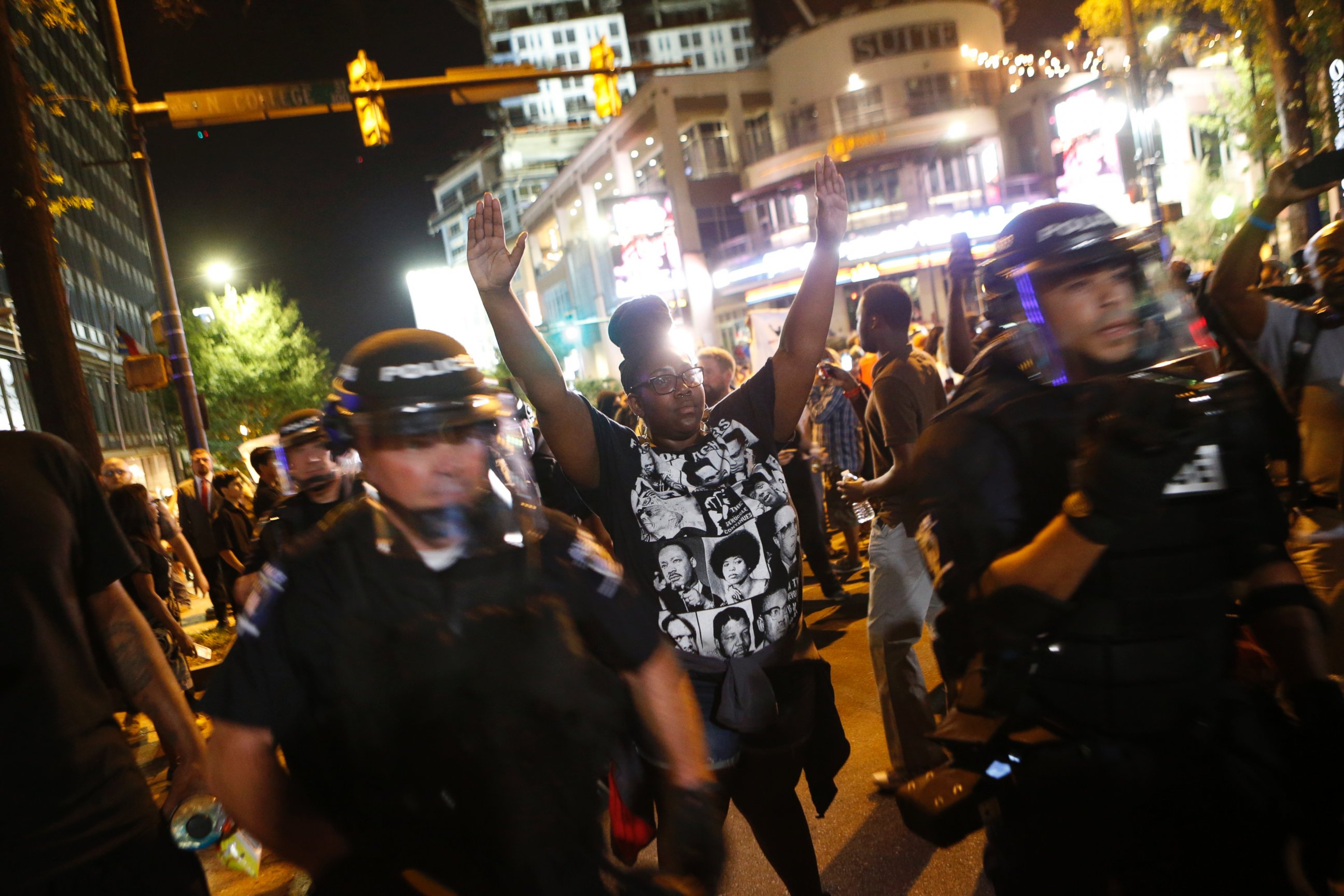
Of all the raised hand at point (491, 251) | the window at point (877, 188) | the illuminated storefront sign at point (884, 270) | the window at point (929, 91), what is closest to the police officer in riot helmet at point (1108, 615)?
the raised hand at point (491, 251)

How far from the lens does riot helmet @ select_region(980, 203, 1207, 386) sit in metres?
1.92

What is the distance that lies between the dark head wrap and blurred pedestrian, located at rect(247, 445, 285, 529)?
4305 mm

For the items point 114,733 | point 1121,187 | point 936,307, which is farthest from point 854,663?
point 936,307

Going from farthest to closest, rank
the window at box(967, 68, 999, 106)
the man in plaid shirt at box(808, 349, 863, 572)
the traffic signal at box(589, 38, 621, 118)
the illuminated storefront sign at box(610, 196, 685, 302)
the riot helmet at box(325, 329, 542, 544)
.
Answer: the illuminated storefront sign at box(610, 196, 685, 302), the window at box(967, 68, 999, 106), the traffic signal at box(589, 38, 621, 118), the man in plaid shirt at box(808, 349, 863, 572), the riot helmet at box(325, 329, 542, 544)

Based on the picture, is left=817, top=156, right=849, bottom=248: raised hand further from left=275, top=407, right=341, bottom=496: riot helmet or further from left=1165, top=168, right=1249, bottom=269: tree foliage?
left=1165, top=168, right=1249, bottom=269: tree foliage

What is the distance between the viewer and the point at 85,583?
86.1 inches

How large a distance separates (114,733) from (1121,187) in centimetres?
3185

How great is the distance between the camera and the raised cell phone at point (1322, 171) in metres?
2.69

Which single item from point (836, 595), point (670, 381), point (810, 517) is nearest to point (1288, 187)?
point (670, 381)

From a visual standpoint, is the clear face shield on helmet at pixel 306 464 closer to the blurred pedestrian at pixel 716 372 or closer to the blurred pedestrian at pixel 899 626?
the blurred pedestrian at pixel 899 626

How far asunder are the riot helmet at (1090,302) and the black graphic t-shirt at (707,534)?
38.0 inches

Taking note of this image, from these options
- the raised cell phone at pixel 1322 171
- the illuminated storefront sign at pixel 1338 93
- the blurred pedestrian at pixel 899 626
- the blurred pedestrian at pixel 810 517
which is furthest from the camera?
the illuminated storefront sign at pixel 1338 93

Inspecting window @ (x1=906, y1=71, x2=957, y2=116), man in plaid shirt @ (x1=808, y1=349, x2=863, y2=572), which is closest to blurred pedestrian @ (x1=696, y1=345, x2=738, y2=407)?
man in plaid shirt @ (x1=808, y1=349, x2=863, y2=572)

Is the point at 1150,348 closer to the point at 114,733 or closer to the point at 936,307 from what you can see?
the point at 114,733
